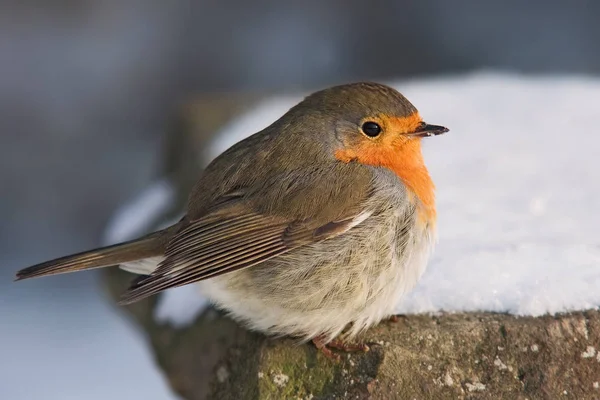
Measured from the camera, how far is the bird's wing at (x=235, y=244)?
10.9 ft

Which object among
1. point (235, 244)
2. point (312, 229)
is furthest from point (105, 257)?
point (312, 229)

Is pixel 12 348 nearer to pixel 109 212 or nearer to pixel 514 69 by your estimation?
pixel 109 212

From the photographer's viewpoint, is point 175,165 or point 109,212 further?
point 109,212

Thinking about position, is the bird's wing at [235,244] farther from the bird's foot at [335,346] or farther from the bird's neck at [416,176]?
the bird's foot at [335,346]

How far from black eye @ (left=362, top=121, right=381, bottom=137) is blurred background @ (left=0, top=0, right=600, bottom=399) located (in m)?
3.94

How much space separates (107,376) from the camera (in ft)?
18.9

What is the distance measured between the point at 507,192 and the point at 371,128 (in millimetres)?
1275

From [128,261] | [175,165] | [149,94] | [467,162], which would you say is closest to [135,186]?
[149,94]

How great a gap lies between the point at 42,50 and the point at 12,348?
A: 392 centimetres

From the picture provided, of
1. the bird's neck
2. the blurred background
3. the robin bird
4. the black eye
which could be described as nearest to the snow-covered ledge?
the robin bird

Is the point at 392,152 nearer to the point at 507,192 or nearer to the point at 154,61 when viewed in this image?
the point at 507,192

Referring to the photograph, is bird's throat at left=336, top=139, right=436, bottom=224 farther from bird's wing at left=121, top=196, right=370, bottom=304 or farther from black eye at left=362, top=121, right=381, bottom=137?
bird's wing at left=121, top=196, right=370, bottom=304

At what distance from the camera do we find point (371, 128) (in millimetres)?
3570

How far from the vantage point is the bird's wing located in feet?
10.9
